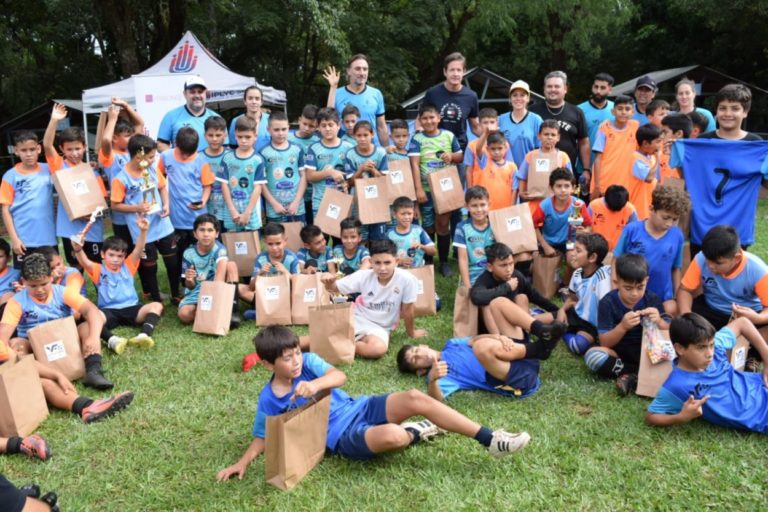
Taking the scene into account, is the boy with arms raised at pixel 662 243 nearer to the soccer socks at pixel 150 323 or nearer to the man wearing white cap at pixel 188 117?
the soccer socks at pixel 150 323

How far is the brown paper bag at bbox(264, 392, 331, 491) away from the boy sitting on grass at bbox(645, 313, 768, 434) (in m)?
1.97

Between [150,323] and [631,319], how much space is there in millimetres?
4204

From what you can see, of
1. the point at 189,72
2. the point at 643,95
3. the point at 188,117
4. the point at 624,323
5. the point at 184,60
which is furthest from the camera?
the point at 184,60

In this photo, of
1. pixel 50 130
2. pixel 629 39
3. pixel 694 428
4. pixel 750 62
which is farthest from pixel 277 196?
pixel 629 39

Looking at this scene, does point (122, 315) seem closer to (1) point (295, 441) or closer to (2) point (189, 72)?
(1) point (295, 441)

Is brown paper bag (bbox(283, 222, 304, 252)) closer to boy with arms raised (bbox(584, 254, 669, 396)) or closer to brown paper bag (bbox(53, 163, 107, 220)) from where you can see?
brown paper bag (bbox(53, 163, 107, 220))

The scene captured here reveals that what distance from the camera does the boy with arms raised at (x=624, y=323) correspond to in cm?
418

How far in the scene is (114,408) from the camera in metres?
4.16

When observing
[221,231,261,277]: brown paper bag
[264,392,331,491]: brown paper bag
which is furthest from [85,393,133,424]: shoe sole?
[221,231,261,277]: brown paper bag

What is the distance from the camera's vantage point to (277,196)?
6730 millimetres

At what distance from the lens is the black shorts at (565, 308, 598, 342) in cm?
488

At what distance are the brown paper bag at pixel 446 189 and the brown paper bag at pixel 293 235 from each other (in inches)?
59.4

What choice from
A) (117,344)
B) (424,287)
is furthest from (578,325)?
(117,344)

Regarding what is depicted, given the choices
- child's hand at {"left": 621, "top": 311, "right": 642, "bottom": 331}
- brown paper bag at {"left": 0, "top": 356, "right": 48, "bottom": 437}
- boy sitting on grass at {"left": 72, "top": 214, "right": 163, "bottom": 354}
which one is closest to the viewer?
brown paper bag at {"left": 0, "top": 356, "right": 48, "bottom": 437}
